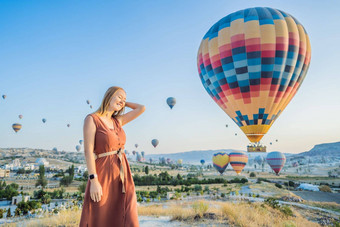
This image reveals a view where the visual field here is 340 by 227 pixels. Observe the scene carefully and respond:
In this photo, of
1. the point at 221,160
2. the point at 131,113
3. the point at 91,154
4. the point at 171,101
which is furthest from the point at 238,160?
the point at 91,154

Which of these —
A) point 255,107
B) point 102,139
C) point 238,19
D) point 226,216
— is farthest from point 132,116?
point 238,19

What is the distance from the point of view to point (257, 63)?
15.7 meters

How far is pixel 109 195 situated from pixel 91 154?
51cm

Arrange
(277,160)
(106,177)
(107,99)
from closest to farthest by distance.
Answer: (106,177) < (107,99) < (277,160)

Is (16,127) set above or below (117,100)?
above

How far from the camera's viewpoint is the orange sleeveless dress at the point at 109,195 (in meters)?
2.54

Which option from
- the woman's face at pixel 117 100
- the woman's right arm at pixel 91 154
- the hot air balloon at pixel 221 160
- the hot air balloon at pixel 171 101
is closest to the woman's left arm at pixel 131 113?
the woman's face at pixel 117 100

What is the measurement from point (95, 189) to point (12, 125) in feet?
219

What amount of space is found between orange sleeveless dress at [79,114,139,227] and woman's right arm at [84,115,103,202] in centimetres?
7

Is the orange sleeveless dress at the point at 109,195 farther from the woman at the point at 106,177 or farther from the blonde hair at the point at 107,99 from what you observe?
the blonde hair at the point at 107,99

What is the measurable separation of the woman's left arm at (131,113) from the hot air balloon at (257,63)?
14.0 m

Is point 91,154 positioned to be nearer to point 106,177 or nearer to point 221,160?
point 106,177

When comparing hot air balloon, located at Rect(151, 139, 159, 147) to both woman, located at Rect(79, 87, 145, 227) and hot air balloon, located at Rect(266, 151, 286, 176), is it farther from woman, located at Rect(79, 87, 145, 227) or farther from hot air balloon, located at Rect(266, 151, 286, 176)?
woman, located at Rect(79, 87, 145, 227)

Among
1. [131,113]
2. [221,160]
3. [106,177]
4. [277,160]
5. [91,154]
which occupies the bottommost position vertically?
[277,160]
